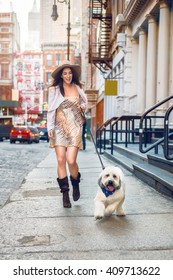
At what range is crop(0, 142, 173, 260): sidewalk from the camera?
3.78m

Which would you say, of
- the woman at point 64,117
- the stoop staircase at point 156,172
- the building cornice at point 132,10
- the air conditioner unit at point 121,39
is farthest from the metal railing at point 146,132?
the air conditioner unit at point 121,39

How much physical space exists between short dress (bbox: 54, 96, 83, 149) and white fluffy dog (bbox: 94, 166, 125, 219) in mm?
948

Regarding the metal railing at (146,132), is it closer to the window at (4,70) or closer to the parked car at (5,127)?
the parked car at (5,127)

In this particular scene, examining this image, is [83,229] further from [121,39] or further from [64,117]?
[121,39]

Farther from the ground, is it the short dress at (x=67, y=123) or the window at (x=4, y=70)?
the window at (x=4, y=70)

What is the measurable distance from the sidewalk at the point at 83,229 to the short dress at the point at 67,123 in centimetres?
86

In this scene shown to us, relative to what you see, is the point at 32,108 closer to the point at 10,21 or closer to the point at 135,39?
the point at 10,21

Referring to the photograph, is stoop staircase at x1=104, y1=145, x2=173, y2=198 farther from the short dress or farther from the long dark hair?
the long dark hair

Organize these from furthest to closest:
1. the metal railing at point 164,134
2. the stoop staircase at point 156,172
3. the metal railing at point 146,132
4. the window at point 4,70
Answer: the window at point 4,70 → the metal railing at point 146,132 → the metal railing at point 164,134 → the stoop staircase at point 156,172

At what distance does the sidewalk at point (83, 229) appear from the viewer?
12.4 feet

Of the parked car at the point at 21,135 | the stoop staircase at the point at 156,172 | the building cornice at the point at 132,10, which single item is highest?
the building cornice at the point at 132,10

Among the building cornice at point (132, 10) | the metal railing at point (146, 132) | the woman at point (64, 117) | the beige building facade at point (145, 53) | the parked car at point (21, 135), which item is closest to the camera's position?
the woman at point (64, 117)

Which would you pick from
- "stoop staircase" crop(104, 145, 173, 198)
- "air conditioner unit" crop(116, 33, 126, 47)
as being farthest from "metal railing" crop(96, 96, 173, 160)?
"air conditioner unit" crop(116, 33, 126, 47)

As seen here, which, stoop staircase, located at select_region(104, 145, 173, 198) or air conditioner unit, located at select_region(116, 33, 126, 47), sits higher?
air conditioner unit, located at select_region(116, 33, 126, 47)
